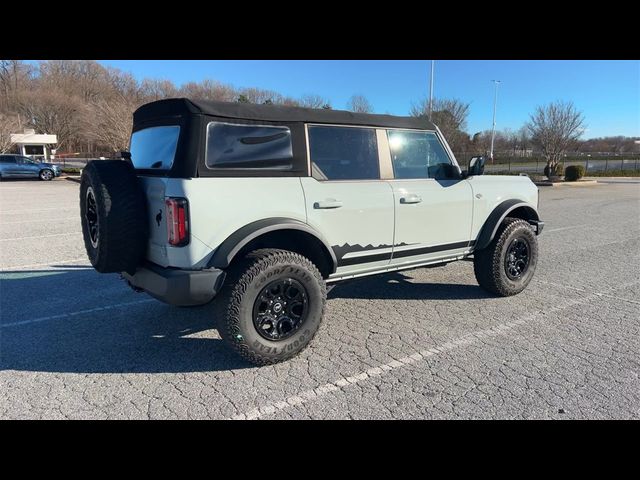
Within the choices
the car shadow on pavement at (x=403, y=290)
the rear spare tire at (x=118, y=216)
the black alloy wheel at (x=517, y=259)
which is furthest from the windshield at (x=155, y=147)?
the black alloy wheel at (x=517, y=259)

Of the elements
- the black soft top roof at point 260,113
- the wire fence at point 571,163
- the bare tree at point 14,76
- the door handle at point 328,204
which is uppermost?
the bare tree at point 14,76

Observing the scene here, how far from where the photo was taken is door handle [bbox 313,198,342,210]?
135 inches

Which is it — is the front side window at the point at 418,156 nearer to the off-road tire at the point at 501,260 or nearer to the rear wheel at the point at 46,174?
the off-road tire at the point at 501,260

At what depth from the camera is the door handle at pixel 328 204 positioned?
3420 millimetres

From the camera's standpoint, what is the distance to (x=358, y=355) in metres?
3.39

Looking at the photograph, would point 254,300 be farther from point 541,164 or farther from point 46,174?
point 541,164

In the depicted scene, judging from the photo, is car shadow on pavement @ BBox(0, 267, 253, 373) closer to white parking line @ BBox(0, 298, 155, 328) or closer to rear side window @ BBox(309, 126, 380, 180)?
white parking line @ BBox(0, 298, 155, 328)

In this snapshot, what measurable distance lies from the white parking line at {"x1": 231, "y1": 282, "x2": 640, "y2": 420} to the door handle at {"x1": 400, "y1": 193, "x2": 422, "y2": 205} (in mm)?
1360

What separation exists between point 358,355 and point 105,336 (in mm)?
2342

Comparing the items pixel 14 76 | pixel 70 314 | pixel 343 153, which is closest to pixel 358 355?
pixel 343 153

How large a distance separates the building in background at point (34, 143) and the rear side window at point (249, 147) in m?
48.5

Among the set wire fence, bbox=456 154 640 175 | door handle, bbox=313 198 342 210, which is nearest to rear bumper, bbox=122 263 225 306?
door handle, bbox=313 198 342 210

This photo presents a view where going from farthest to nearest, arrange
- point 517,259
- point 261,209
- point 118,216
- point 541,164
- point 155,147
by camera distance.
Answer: point 541,164 < point 517,259 < point 155,147 < point 261,209 < point 118,216
